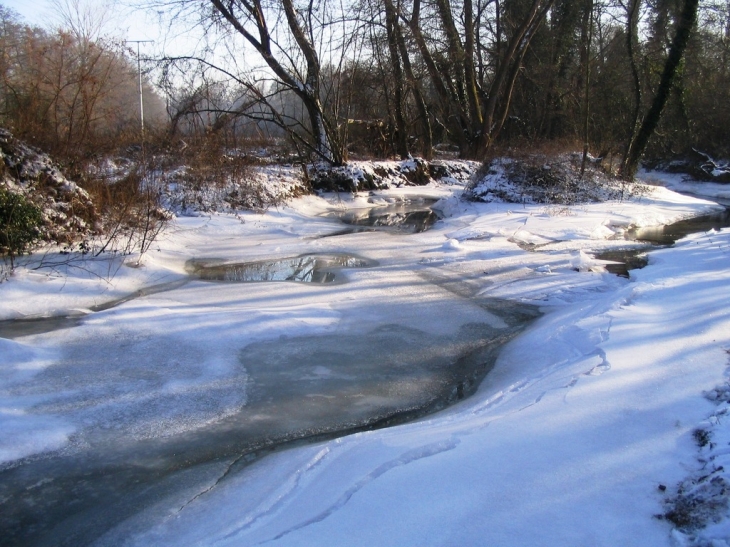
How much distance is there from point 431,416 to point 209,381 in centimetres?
189

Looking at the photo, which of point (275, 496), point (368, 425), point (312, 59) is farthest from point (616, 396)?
point (312, 59)

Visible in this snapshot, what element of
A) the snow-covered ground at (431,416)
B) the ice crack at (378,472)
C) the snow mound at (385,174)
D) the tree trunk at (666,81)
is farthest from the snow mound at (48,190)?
the tree trunk at (666,81)

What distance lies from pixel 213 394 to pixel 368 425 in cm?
133

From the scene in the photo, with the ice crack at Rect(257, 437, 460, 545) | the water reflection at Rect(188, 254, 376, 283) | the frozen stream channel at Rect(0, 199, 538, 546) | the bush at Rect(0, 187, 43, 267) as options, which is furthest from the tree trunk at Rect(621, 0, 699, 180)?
the ice crack at Rect(257, 437, 460, 545)

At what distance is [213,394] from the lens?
4559 millimetres

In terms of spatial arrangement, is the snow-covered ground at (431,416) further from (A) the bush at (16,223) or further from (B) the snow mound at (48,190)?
(B) the snow mound at (48,190)

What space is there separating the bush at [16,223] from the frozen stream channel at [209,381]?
5.62 feet

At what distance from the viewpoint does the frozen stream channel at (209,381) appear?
3.40 meters

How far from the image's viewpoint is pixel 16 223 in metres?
7.29

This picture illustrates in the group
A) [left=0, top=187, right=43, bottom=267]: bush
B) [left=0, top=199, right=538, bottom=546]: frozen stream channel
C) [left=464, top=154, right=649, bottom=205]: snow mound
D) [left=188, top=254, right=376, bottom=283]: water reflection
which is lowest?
[left=0, top=199, right=538, bottom=546]: frozen stream channel

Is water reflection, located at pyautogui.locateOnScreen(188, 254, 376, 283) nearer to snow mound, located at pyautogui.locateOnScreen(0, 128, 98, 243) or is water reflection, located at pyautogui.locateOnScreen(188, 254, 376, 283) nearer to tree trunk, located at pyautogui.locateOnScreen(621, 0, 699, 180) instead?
snow mound, located at pyautogui.locateOnScreen(0, 128, 98, 243)

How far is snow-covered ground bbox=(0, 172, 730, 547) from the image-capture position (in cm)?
263

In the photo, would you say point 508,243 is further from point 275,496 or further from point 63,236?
point 275,496

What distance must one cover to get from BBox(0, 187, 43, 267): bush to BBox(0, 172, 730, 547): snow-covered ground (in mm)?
419
